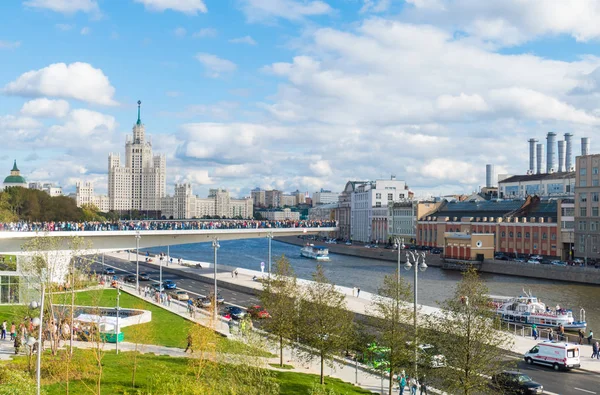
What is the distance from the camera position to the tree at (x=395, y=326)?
20.7m

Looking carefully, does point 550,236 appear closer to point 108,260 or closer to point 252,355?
point 108,260

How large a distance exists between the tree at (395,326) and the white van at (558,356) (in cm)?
965

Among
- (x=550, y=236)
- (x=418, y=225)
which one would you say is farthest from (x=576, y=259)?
(x=418, y=225)

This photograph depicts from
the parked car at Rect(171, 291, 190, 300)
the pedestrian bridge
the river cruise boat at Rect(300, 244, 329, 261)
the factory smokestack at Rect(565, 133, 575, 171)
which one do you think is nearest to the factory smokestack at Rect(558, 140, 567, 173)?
the factory smokestack at Rect(565, 133, 575, 171)

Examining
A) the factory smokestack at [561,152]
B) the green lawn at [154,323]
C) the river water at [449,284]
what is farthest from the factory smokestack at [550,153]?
the green lawn at [154,323]

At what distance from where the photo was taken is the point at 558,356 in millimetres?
27062

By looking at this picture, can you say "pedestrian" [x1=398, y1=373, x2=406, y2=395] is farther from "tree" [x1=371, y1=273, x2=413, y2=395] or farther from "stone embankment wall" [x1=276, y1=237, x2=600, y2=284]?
"stone embankment wall" [x1=276, y1=237, x2=600, y2=284]

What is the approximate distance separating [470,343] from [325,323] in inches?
263

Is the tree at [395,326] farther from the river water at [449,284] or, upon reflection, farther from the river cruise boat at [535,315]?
the river water at [449,284]

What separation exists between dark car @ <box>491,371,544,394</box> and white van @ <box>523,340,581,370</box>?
4.72 meters

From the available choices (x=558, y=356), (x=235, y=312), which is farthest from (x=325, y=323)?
(x=235, y=312)

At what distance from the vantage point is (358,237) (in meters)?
140

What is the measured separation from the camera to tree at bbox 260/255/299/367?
26.3 m

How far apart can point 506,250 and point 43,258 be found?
75.2 m
